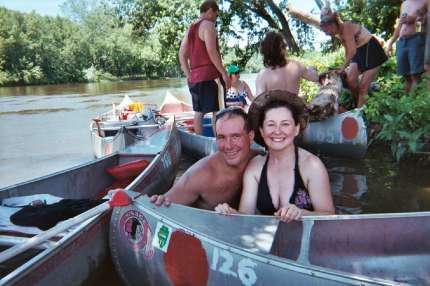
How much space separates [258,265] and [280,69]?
3331mm

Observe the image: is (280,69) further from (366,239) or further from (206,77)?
(366,239)

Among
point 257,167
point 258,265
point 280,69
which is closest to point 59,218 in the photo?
point 257,167

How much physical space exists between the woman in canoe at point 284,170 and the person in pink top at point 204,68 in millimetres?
2964

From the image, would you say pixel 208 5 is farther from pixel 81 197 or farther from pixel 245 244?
pixel 245 244

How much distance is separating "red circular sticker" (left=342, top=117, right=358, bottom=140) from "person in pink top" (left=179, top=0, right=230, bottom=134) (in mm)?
1617

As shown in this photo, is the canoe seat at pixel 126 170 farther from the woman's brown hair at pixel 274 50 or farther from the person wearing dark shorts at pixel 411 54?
the person wearing dark shorts at pixel 411 54

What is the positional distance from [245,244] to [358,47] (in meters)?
4.62

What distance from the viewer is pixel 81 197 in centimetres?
440

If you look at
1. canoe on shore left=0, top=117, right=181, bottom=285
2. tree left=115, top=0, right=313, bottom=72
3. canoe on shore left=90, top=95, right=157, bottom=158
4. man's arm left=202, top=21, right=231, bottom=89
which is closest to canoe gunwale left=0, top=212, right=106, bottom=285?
canoe on shore left=0, top=117, right=181, bottom=285

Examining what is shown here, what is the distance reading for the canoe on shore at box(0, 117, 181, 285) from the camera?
7.55ft

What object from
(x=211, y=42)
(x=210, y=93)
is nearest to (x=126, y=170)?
(x=210, y=93)

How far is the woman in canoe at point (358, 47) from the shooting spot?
608cm

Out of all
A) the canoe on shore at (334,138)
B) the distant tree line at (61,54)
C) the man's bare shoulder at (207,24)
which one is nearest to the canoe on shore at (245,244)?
the canoe on shore at (334,138)

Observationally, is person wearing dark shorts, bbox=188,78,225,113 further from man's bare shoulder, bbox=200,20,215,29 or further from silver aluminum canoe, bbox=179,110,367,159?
man's bare shoulder, bbox=200,20,215,29
